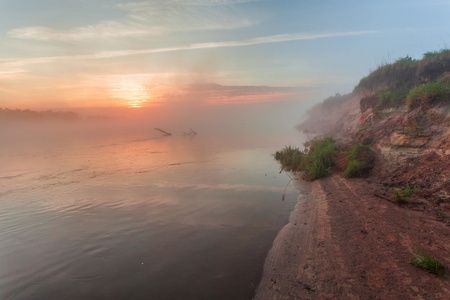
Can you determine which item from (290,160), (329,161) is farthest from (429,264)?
(290,160)

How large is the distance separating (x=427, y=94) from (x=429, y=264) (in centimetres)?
885

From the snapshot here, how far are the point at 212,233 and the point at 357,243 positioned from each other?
3600 millimetres

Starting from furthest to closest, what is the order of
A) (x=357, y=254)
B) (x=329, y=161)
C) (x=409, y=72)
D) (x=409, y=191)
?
1. (x=409, y=72)
2. (x=329, y=161)
3. (x=409, y=191)
4. (x=357, y=254)

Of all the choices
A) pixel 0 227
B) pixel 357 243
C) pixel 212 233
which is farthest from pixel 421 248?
pixel 0 227

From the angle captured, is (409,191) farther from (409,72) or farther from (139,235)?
(409,72)

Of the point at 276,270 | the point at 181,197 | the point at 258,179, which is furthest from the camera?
the point at 258,179

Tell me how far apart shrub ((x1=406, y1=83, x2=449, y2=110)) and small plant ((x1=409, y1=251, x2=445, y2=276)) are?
27.5 ft

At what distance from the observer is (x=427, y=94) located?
9398 mm

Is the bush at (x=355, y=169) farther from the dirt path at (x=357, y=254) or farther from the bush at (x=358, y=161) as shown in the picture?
the dirt path at (x=357, y=254)

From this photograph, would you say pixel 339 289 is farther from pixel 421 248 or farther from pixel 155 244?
pixel 155 244

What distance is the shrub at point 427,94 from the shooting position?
899cm

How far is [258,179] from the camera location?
11.9 m

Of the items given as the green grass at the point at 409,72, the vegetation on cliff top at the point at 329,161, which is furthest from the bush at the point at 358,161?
the green grass at the point at 409,72

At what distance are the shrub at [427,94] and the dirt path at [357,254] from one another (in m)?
5.89
